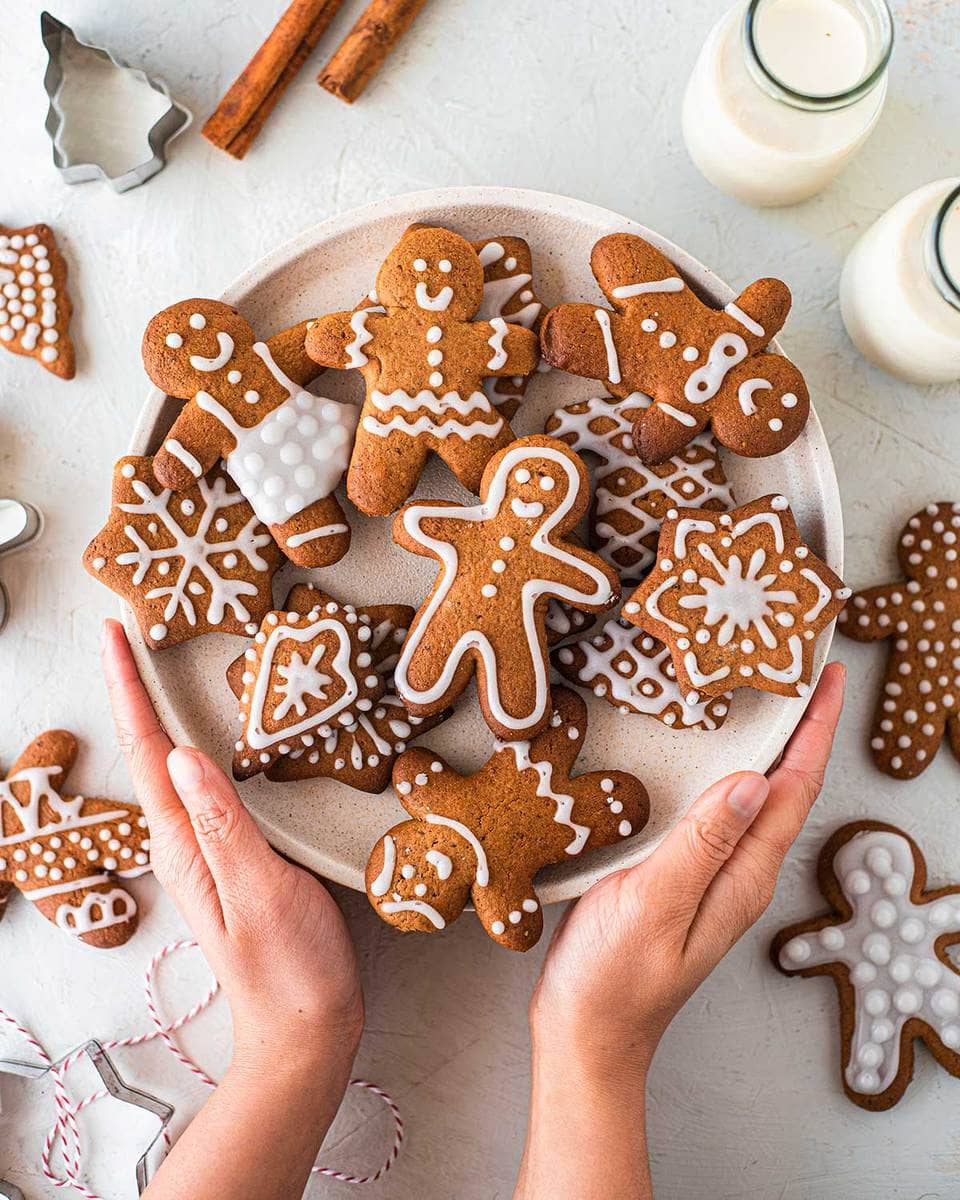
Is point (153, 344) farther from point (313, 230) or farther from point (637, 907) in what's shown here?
point (637, 907)

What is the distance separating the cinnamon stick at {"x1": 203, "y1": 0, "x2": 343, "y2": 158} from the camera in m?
1.27

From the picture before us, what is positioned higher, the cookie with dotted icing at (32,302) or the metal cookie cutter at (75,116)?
the metal cookie cutter at (75,116)

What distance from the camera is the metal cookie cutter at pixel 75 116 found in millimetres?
1276

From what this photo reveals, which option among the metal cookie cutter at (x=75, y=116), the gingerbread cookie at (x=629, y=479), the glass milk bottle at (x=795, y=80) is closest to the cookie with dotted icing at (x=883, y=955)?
the gingerbread cookie at (x=629, y=479)

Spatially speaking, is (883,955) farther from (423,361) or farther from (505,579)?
(423,361)

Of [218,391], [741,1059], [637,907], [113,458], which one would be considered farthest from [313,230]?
[741,1059]

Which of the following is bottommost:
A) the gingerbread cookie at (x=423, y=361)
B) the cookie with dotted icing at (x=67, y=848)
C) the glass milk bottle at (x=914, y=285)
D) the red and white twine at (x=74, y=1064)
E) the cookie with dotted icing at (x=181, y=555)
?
the red and white twine at (x=74, y=1064)

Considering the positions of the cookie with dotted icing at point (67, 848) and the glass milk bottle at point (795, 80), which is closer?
the glass milk bottle at point (795, 80)

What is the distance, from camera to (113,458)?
4.35 ft

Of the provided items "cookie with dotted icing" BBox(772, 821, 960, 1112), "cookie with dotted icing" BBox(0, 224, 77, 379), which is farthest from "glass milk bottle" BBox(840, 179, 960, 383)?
"cookie with dotted icing" BBox(0, 224, 77, 379)

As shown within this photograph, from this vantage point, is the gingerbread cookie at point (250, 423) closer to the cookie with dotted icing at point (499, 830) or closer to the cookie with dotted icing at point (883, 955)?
the cookie with dotted icing at point (499, 830)

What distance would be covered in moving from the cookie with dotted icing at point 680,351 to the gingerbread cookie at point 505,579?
108 millimetres

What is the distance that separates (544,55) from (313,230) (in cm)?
41

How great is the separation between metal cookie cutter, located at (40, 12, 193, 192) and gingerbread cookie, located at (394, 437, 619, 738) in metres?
0.60
